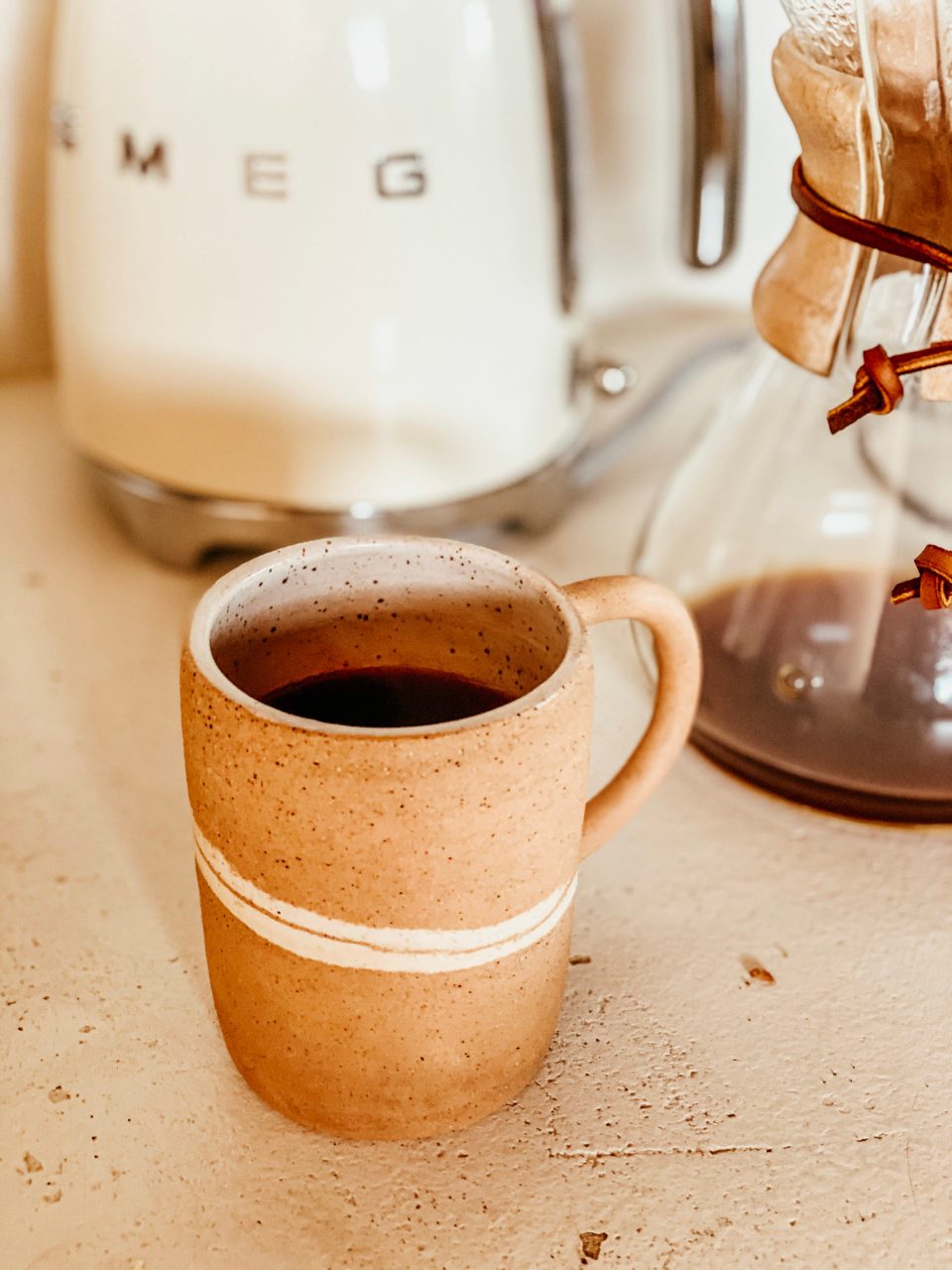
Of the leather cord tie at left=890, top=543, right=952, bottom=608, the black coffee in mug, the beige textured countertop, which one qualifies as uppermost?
the leather cord tie at left=890, top=543, right=952, bottom=608

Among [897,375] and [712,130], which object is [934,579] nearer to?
[897,375]

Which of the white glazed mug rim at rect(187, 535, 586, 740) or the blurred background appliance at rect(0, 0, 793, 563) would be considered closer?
the white glazed mug rim at rect(187, 535, 586, 740)

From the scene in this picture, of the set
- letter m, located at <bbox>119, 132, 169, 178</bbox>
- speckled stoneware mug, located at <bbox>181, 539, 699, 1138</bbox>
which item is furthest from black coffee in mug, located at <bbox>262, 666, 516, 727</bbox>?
letter m, located at <bbox>119, 132, 169, 178</bbox>

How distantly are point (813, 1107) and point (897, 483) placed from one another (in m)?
0.28

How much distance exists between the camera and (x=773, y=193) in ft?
2.47

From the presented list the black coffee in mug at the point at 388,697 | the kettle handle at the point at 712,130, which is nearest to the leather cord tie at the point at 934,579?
Answer: the black coffee in mug at the point at 388,697

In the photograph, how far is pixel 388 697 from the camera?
343mm

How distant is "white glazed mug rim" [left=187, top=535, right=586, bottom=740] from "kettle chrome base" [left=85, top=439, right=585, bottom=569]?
0.60ft

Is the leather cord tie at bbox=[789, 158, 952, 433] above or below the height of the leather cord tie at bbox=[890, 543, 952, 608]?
above

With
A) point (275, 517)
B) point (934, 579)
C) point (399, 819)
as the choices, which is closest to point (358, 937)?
point (399, 819)

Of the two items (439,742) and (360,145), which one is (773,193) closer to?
(360,145)

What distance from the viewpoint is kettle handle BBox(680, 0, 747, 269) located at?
19.2 inches

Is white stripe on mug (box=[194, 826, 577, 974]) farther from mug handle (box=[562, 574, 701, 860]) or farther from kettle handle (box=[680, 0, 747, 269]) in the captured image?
kettle handle (box=[680, 0, 747, 269])

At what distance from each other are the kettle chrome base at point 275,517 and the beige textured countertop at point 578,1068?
9 centimetres
